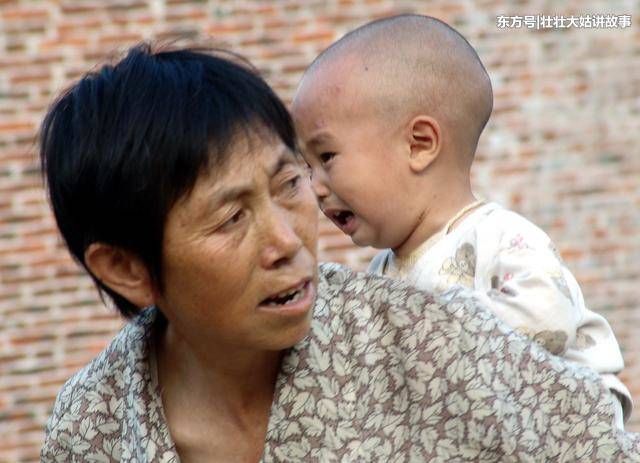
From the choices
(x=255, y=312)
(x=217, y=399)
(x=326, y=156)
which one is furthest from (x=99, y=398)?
(x=326, y=156)

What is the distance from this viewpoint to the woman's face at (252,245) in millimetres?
2596

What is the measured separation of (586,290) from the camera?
7598 millimetres

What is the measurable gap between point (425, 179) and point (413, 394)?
831 millimetres

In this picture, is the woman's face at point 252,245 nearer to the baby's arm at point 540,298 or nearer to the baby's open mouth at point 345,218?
the baby's arm at point 540,298

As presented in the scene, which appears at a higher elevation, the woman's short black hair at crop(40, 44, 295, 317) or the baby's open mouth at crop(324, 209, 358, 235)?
the woman's short black hair at crop(40, 44, 295, 317)

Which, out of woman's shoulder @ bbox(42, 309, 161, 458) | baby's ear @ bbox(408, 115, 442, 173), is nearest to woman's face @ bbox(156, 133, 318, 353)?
woman's shoulder @ bbox(42, 309, 161, 458)

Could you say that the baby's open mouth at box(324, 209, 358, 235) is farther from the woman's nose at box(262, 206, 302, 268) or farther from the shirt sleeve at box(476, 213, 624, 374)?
the woman's nose at box(262, 206, 302, 268)

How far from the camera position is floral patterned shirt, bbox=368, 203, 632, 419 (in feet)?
10.2

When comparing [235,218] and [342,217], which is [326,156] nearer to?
[342,217]

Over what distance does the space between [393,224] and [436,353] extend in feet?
2.42

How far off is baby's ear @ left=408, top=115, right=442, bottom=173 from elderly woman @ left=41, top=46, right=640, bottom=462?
24.9 inches

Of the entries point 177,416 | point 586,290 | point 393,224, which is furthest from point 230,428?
point 586,290

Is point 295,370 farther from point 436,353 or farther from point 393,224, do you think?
point 393,224

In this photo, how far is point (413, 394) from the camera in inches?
108
